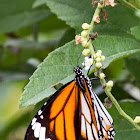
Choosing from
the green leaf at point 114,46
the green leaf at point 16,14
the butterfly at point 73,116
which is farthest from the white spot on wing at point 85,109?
the green leaf at point 16,14

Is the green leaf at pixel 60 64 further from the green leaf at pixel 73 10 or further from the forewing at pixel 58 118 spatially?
the green leaf at pixel 73 10

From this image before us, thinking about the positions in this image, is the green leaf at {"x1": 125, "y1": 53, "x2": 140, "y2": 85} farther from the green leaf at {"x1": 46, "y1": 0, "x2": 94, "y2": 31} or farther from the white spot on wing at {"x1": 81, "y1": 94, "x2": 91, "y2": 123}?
the white spot on wing at {"x1": 81, "y1": 94, "x2": 91, "y2": 123}

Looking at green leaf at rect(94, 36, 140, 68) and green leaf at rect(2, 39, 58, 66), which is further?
green leaf at rect(2, 39, 58, 66)

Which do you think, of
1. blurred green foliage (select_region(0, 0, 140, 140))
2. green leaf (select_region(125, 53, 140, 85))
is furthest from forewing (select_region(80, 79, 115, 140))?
green leaf (select_region(125, 53, 140, 85))

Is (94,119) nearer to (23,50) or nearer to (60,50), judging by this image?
(60,50)

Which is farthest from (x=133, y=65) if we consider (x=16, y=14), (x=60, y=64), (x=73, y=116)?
(x=16, y=14)

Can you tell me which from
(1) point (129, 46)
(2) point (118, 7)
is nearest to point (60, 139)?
(1) point (129, 46)

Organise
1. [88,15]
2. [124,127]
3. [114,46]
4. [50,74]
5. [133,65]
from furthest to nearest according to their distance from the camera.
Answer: [133,65] → [88,15] → [124,127] → [114,46] → [50,74]
